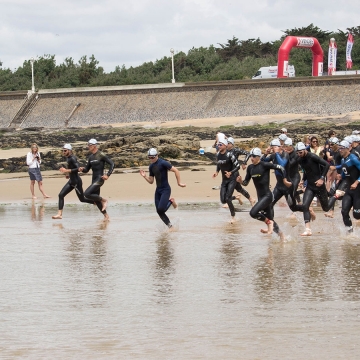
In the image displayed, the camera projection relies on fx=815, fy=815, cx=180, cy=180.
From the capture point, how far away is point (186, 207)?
1852 cm

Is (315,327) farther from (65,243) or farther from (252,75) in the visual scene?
(252,75)

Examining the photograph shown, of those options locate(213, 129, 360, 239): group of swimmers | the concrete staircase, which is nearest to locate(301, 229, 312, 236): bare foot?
locate(213, 129, 360, 239): group of swimmers

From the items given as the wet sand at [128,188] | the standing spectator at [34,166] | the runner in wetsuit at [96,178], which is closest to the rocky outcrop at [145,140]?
the wet sand at [128,188]

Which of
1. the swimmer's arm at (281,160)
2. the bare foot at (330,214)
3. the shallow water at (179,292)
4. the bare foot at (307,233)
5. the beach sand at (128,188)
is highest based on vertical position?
the swimmer's arm at (281,160)

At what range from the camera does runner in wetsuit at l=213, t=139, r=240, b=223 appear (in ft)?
52.6

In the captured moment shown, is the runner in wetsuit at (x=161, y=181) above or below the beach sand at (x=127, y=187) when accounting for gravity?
above

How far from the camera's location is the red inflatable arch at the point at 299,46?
176 feet

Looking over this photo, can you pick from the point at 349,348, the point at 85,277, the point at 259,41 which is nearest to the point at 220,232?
the point at 85,277

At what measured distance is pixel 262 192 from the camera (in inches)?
527

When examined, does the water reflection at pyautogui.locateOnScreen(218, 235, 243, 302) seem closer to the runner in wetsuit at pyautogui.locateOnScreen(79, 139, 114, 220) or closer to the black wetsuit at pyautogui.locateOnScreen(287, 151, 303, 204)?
the black wetsuit at pyautogui.locateOnScreen(287, 151, 303, 204)

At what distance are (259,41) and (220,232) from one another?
272 feet

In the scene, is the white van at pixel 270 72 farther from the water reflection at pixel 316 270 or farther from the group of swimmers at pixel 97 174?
the water reflection at pixel 316 270

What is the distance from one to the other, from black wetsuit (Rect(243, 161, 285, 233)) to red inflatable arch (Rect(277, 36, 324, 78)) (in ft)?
134

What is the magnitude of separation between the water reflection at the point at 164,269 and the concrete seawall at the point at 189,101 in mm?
40805
